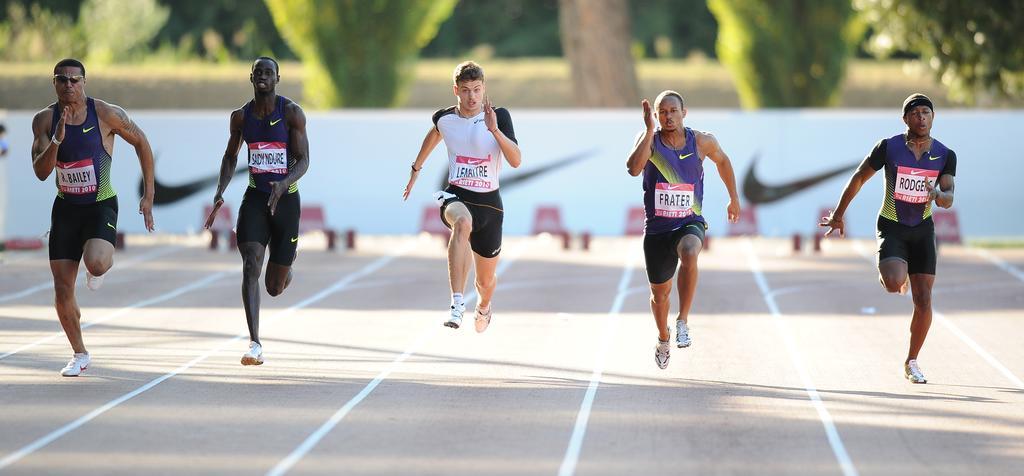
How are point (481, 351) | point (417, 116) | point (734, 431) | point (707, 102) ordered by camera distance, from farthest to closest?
1. point (707, 102)
2. point (417, 116)
3. point (481, 351)
4. point (734, 431)

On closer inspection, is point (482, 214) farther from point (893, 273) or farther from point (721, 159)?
point (893, 273)

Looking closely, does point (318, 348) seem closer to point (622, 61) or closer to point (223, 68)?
point (622, 61)

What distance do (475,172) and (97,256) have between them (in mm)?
2705

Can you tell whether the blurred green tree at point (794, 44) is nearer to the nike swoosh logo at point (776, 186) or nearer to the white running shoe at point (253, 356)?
the nike swoosh logo at point (776, 186)

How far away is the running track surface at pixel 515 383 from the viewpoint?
8703 millimetres

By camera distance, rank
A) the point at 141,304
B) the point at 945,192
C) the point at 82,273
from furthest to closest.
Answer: the point at 82,273 → the point at 141,304 → the point at 945,192

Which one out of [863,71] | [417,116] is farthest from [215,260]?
[863,71]

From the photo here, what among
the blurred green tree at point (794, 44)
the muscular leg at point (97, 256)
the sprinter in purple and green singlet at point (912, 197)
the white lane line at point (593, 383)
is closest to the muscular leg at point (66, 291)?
the muscular leg at point (97, 256)

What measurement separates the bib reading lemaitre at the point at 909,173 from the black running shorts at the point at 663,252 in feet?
4.21

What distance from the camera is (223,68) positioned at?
152 ft

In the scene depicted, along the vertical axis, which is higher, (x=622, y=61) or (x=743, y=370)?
(x=622, y=61)

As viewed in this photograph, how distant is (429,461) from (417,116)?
1659cm

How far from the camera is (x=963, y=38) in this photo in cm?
2652

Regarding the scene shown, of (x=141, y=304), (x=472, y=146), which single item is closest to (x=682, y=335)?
(x=472, y=146)
